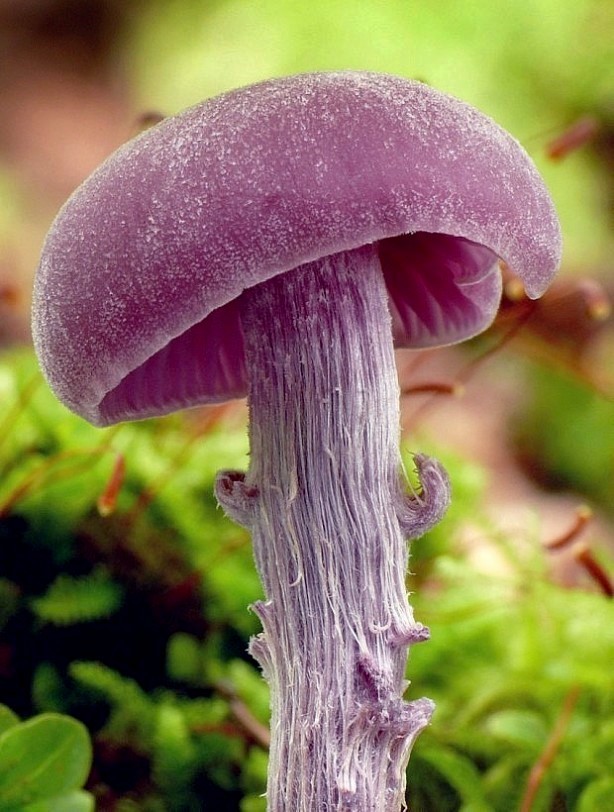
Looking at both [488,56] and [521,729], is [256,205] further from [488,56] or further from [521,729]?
[488,56]

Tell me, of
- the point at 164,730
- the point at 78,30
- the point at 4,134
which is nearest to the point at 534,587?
the point at 164,730

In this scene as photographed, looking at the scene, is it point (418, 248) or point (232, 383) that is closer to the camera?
point (418, 248)

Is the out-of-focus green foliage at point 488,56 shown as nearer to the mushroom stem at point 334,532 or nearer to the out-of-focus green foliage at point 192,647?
the out-of-focus green foliage at point 192,647

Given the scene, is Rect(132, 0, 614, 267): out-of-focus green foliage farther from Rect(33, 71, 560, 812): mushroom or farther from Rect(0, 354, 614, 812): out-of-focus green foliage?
Rect(33, 71, 560, 812): mushroom

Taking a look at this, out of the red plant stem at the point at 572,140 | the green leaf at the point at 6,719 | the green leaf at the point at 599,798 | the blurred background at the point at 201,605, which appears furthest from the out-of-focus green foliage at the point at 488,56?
the green leaf at the point at 6,719

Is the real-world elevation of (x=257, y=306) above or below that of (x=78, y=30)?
below

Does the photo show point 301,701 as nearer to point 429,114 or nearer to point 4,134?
point 429,114

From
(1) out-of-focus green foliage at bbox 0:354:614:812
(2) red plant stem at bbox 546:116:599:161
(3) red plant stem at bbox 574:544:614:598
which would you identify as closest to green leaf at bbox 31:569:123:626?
(1) out-of-focus green foliage at bbox 0:354:614:812
